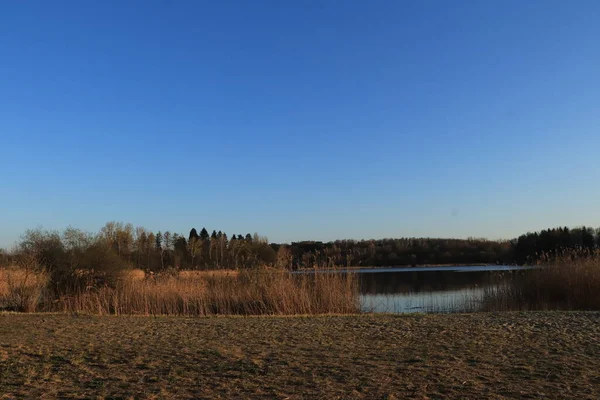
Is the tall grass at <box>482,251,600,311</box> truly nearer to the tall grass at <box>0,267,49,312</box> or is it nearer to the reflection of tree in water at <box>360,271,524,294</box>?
the reflection of tree in water at <box>360,271,524,294</box>

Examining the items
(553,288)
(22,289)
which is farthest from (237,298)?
(553,288)

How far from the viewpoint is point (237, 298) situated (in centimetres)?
1223

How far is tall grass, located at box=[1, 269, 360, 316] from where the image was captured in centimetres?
1176

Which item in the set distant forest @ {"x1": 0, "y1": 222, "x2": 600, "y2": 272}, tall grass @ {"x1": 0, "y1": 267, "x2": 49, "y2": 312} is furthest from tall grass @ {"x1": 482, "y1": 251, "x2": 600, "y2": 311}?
tall grass @ {"x1": 0, "y1": 267, "x2": 49, "y2": 312}

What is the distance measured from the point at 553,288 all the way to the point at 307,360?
11.4 meters

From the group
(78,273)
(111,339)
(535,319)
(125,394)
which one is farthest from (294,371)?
(78,273)

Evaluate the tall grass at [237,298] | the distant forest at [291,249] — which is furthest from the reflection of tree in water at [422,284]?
the tall grass at [237,298]

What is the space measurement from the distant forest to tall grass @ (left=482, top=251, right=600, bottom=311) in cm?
81

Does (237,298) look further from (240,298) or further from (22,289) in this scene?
(22,289)

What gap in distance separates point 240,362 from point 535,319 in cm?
585

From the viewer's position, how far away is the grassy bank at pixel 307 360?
4.15 metres

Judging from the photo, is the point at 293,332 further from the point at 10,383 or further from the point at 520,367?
the point at 10,383

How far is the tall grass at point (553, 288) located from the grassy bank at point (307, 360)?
5.43 metres

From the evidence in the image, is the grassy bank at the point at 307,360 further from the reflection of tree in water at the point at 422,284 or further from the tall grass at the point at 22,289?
the reflection of tree in water at the point at 422,284
